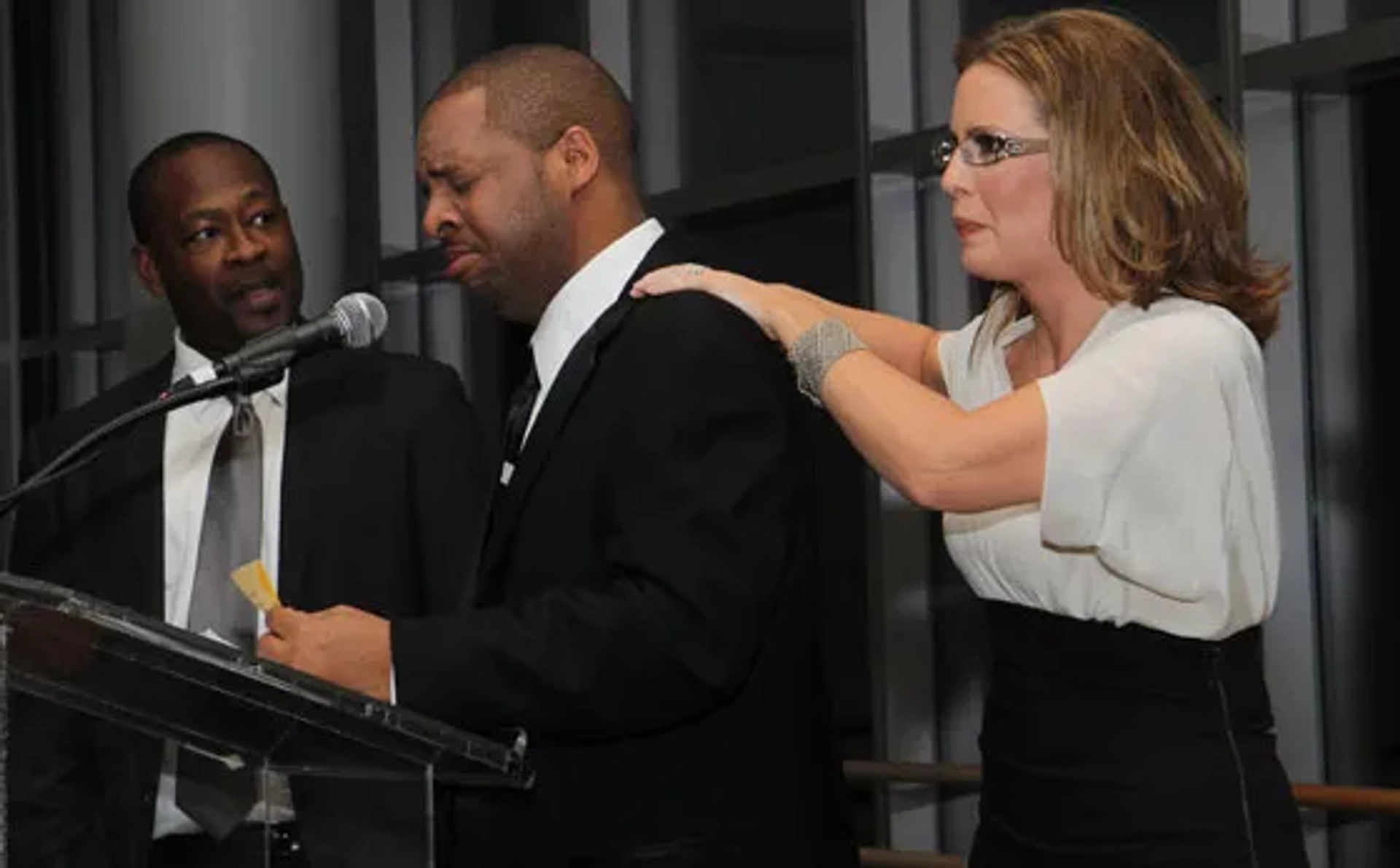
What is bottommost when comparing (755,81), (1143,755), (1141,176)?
(1143,755)

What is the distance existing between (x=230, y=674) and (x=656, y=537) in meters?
0.58

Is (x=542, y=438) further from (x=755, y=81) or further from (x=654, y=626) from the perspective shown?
(x=755, y=81)

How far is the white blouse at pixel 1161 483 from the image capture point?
243 centimetres

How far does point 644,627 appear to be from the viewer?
8.79 feet

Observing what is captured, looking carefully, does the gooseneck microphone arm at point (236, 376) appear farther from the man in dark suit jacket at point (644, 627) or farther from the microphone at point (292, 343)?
the man in dark suit jacket at point (644, 627)

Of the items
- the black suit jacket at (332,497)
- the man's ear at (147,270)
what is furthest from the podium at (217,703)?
the man's ear at (147,270)

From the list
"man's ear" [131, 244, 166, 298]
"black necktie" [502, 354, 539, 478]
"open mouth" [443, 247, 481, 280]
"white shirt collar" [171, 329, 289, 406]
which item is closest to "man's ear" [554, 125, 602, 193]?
"open mouth" [443, 247, 481, 280]

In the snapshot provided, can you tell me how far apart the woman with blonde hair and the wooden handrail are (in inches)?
58.0

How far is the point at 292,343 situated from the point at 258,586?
242mm

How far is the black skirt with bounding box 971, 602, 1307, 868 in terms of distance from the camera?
8.07ft

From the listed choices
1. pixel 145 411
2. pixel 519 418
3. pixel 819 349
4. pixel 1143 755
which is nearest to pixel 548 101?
pixel 519 418

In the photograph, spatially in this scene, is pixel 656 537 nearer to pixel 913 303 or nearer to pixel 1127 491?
pixel 1127 491

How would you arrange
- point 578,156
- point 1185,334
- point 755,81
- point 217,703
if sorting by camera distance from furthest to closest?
point 755,81, point 578,156, point 1185,334, point 217,703

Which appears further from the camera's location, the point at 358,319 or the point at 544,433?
the point at 544,433
